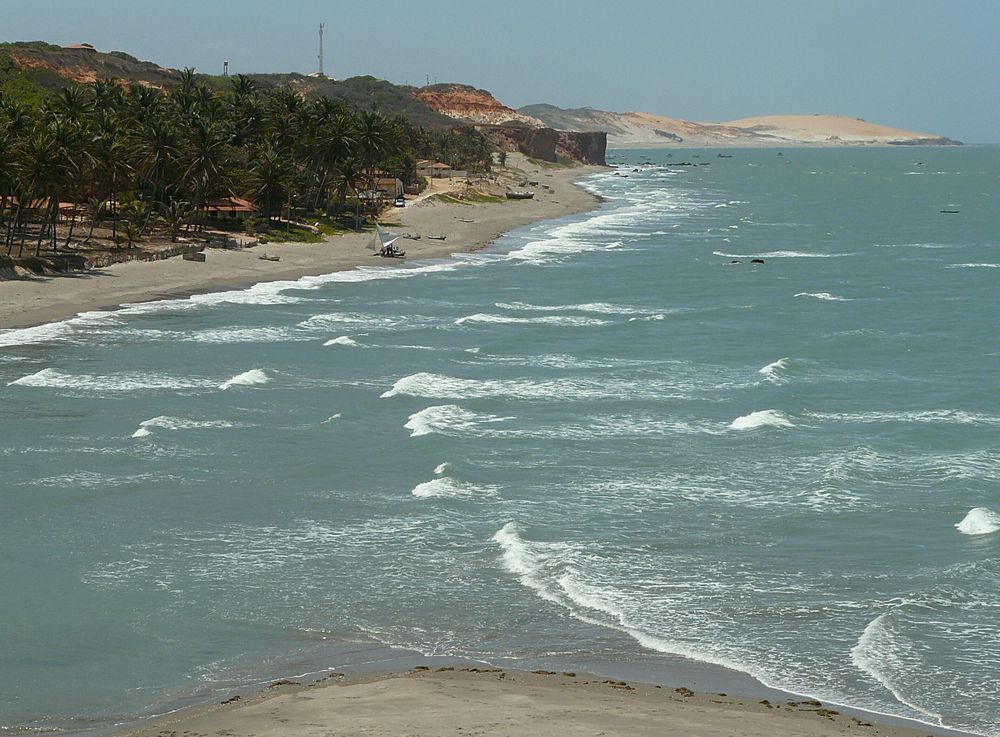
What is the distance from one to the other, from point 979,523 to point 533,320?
37.3 m

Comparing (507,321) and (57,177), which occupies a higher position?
(57,177)

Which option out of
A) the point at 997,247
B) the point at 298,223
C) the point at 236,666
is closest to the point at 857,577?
the point at 236,666

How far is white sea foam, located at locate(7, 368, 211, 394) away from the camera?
50062 mm

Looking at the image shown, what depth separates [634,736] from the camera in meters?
20.5

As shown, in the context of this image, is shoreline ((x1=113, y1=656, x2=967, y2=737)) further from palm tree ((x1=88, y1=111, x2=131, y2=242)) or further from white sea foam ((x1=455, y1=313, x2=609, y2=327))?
palm tree ((x1=88, y1=111, x2=131, y2=242))

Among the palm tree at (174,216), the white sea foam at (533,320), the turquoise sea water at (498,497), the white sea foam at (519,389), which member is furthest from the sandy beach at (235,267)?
the white sea foam at (519,389)

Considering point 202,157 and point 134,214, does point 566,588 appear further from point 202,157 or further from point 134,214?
point 134,214

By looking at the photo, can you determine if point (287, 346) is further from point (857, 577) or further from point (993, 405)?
point (857, 577)

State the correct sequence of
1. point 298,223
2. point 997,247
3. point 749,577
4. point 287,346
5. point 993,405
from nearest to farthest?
1. point 749,577
2. point 993,405
3. point 287,346
4. point 298,223
5. point 997,247

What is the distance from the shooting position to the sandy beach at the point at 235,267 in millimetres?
67812

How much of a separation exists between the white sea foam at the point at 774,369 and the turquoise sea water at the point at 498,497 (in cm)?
23

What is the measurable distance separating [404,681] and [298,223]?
8692 cm

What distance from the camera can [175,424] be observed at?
1766 inches

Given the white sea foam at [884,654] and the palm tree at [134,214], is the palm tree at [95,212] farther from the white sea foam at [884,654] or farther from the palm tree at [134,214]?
the white sea foam at [884,654]
